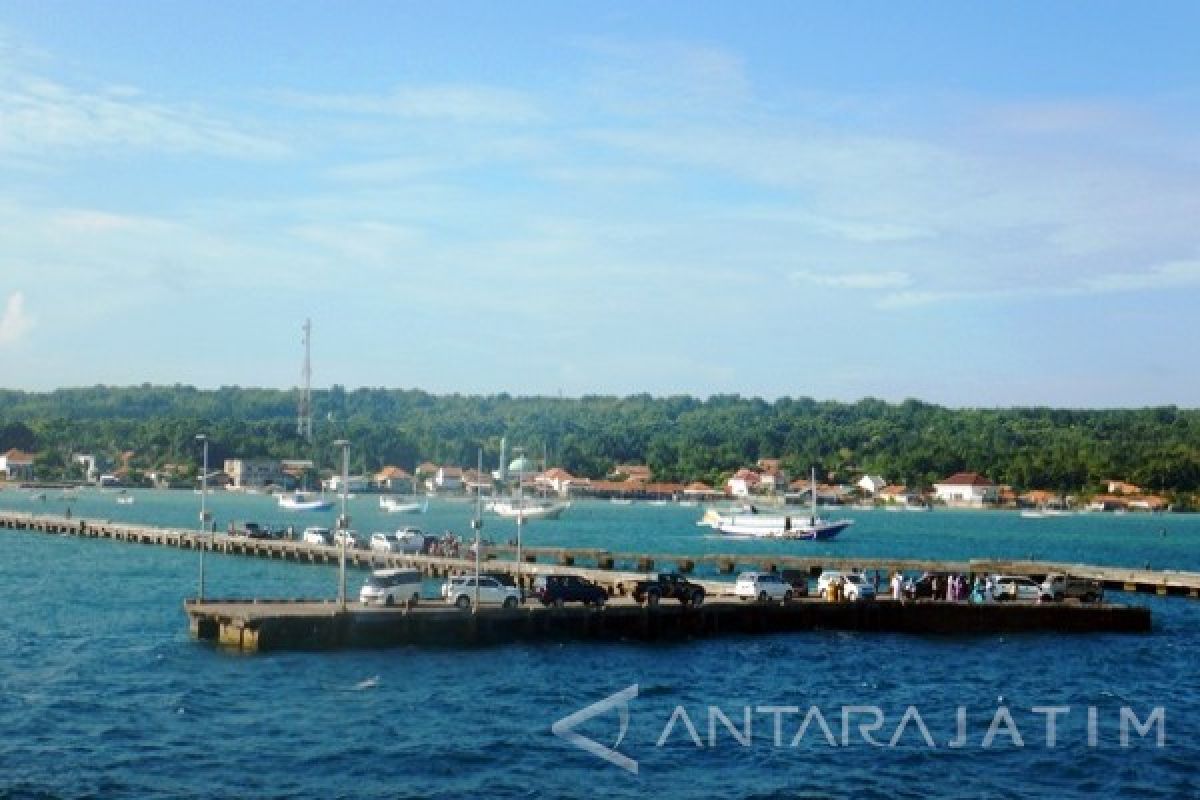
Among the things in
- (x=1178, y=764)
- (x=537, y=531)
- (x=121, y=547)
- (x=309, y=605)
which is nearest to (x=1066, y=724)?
(x=1178, y=764)

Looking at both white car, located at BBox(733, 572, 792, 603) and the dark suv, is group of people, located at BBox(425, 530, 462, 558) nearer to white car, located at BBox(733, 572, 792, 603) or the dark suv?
white car, located at BBox(733, 572, 792, 603)

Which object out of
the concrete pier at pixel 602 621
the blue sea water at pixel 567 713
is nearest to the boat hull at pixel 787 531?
the concrete pier at pixel 602 621

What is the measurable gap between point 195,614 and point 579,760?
22.6 meters

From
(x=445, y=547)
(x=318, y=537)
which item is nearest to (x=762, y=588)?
(x=445, y=547)

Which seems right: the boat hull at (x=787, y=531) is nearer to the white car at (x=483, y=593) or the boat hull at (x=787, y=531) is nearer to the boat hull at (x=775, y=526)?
the boat hull at (x=775, y=526)

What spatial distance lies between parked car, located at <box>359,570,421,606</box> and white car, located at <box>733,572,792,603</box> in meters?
16.0

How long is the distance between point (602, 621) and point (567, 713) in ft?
50.8

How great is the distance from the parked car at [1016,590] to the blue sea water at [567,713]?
585cm

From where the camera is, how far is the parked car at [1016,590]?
72.7 meters

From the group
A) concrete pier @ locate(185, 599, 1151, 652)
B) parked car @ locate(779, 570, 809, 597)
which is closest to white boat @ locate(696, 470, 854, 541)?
parked car @ locate(779, 570, 809, 597)

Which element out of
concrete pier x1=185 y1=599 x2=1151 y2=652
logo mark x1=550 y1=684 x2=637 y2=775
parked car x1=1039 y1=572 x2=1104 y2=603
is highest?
parked car x1=1039 y1=572 x2=1104 y2=603

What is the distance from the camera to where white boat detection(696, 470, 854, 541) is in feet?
543

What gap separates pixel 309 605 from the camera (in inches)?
2293

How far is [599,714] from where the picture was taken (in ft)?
149
